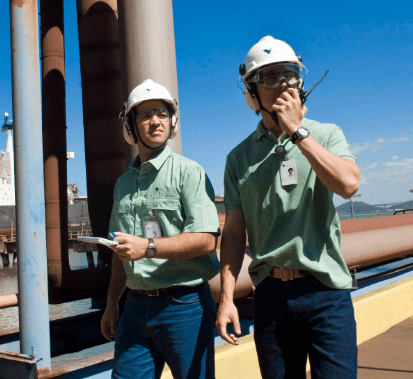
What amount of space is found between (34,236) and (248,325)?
6.66 ft

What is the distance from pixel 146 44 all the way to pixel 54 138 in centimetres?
214

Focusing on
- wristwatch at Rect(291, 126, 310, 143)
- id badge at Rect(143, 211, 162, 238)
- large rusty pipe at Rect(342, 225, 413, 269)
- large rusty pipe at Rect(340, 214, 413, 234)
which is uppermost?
wristwatch at Rect(291, 126, 310, 143)

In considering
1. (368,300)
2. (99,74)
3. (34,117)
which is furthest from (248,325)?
(99,74)

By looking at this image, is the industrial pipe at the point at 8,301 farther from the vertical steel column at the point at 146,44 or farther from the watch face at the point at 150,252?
the vertical steel column at the point at 146,44

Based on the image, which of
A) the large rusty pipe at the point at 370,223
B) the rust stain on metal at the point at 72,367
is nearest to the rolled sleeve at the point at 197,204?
the rust stain on metal at the point at 72,367

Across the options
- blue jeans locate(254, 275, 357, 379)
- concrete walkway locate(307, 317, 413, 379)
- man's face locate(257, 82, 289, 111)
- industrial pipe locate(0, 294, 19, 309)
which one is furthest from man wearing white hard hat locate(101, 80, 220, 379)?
concrete walkway locate(307, 317, 413, 379)

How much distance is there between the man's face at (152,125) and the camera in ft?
6.70

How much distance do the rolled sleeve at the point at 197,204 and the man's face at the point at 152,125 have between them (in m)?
0.23

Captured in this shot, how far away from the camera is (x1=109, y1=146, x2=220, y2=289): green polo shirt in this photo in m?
1.88

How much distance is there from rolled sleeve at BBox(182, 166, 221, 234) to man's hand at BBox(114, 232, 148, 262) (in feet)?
0.71

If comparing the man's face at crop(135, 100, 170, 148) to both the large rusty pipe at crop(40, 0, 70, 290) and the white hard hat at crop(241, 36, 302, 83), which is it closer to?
the white hard hat at crop(241, 36, 302, 83)

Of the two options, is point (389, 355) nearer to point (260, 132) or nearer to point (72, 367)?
point (72, 367)

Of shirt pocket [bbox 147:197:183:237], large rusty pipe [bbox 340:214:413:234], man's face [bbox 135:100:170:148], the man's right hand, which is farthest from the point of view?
large rusty pipe [bbox 340:214:413:234]

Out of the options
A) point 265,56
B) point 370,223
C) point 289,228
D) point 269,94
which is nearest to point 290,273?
point 289,228
